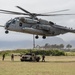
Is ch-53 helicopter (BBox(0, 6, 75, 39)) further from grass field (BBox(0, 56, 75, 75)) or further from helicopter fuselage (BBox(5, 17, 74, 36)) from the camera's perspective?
grass field (BBox(0, 56, 75, 75))

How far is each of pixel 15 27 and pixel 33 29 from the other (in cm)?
355

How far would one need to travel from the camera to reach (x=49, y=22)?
6688cm

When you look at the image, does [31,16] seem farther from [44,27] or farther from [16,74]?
[16,74]

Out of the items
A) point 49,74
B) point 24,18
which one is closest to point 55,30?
point 24,18

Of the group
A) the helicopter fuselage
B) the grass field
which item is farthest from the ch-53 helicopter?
the grass field

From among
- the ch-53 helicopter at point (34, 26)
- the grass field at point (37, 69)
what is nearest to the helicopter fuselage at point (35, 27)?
the ch-53 helicopter at point (34, 26)

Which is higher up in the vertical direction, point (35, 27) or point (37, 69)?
point (35, 27)

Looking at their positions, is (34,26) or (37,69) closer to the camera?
(37,69)

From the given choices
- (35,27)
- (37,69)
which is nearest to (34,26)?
(35,27)

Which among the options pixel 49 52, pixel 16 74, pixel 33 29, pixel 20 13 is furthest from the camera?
pixel 49 52

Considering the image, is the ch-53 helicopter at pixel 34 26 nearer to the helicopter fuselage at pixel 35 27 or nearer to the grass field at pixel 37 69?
the helicopter fuselage at pixel 35 27

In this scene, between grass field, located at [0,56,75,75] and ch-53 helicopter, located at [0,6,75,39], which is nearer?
grass field, located at [0,56,75,75]

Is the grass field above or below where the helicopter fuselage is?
below

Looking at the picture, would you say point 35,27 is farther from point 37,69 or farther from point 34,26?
point 37,69
